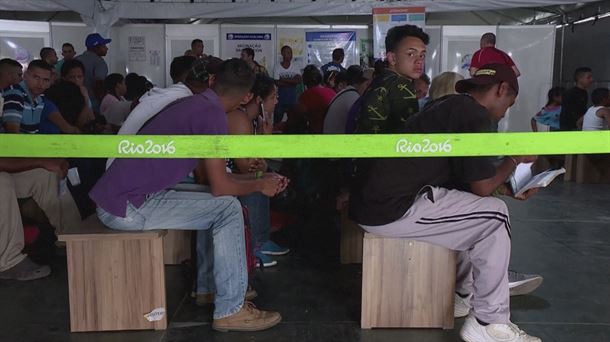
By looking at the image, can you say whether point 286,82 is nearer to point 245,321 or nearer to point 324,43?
point 324,43

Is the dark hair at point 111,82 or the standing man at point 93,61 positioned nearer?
the dark hair at point 111,82

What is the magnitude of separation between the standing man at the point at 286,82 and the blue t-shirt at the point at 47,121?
3193mm

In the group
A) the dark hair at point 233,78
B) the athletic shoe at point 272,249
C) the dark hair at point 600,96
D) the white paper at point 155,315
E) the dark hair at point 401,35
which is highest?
the dark hair at point 401,35

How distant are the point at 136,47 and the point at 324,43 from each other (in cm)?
283

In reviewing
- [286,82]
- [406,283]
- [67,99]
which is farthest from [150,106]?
[286,82]

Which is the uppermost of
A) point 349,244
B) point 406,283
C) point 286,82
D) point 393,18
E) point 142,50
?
point 393,18

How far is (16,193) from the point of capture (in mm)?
3369

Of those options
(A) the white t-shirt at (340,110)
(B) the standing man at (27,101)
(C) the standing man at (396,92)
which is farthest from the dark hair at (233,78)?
(B) the standing man at (27,101)

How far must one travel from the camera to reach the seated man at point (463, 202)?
230cm

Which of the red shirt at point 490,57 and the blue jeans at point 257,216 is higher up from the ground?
the red shirt at point 490,57

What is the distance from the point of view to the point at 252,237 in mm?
3371

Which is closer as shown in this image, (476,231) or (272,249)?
(476,231)

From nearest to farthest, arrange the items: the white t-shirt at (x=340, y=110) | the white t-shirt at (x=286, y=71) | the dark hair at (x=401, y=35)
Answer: the dark hair at (x=401, y=35) < the white t-shirt at (x=340, y=110) < the white t-shirt at (x=286, y=71)

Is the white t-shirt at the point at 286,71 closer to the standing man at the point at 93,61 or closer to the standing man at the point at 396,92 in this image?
the standing man at the point at 93,61
